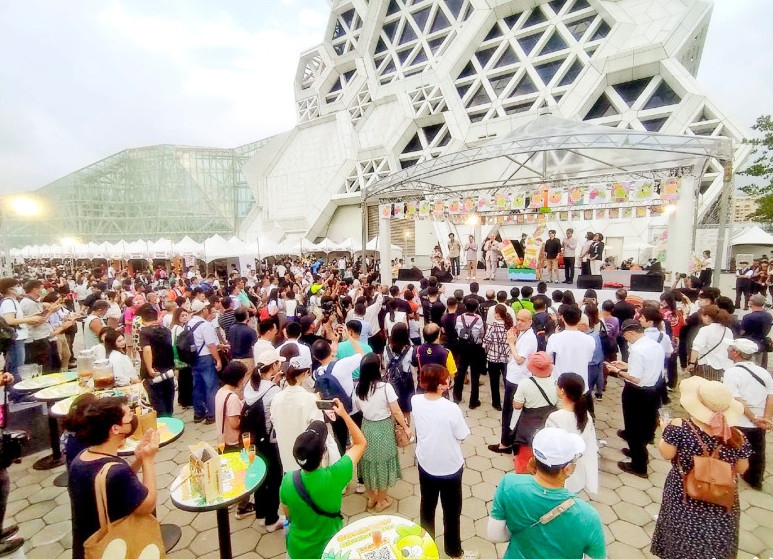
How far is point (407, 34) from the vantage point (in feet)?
104

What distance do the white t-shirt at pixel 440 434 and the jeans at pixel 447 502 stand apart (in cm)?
10

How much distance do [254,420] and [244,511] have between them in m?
1.28

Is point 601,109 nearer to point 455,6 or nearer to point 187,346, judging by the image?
point 455,6

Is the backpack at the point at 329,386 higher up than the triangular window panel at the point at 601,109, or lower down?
lower down

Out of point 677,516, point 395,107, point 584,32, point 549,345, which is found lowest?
point 677,516

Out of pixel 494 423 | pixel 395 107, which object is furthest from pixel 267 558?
pixel 395 107

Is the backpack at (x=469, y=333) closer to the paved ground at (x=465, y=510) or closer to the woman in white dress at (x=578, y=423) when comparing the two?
the paved ground at (x=465, y=510)

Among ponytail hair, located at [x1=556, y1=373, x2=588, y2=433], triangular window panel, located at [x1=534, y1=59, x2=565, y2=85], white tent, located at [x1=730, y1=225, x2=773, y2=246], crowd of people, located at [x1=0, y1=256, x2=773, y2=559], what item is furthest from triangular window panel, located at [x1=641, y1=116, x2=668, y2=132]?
ponytail hair, located at [x1=556, y1=373, x2=588, y2=433]

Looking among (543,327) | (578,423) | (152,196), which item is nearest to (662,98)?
(543,327)

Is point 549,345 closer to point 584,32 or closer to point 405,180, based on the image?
point 405,180

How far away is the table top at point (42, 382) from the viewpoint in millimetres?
4871

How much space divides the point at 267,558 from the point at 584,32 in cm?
3153

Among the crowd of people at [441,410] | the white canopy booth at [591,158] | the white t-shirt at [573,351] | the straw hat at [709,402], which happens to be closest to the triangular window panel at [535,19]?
the white canopy booth at [591,158]

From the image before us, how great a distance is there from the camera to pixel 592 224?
821 inches
